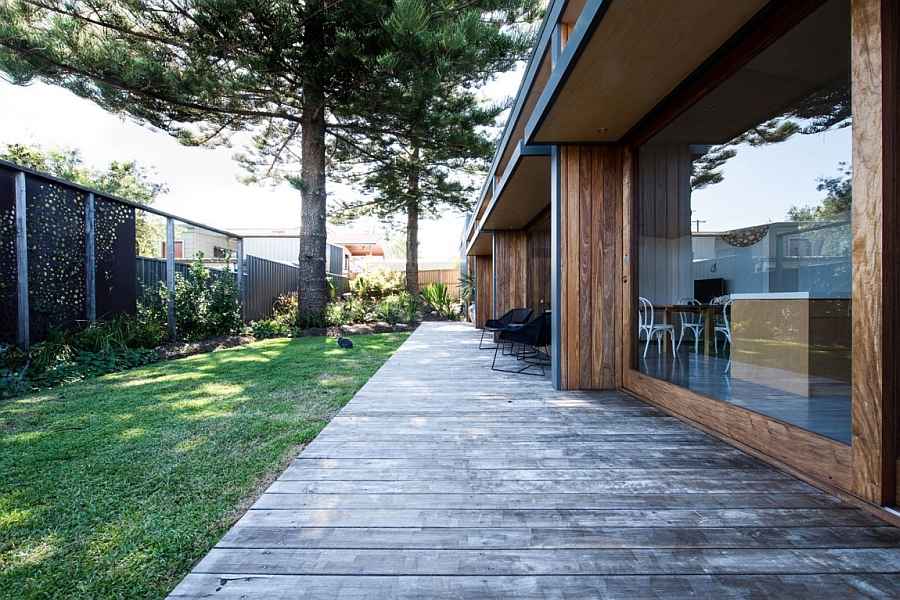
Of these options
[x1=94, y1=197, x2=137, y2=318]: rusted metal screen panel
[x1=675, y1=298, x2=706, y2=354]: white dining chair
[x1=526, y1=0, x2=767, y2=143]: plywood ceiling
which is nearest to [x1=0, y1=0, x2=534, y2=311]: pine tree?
[x1=94, y1=197, x2=137, y2=318]: rusted metal screen panel

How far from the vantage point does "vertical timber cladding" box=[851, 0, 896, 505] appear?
1.56 metres

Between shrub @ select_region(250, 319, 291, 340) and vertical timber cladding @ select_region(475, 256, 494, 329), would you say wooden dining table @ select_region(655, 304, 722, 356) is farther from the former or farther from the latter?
shrub @ select_region(250, 319, 291, 340)

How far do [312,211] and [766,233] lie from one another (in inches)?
333

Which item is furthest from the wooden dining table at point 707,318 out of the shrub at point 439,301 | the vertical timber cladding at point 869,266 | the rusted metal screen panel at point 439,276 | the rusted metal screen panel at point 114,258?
the rusted metal screen panel at point 439,276

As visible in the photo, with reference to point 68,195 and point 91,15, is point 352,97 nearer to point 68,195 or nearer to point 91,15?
point 91,15

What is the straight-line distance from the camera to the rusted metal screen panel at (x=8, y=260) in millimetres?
4070

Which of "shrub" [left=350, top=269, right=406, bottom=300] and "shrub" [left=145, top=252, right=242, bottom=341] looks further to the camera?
"shrub" [left=350, top=269, right=406, bottom=300]

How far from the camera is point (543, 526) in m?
1.52

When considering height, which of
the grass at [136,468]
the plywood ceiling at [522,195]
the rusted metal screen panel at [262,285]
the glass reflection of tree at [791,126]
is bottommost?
the grass at [136,468]

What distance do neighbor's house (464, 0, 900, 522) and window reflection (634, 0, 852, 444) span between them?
0.01m

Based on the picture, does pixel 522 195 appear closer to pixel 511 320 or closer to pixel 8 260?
pixel 511 320

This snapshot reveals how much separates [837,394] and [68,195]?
724cm

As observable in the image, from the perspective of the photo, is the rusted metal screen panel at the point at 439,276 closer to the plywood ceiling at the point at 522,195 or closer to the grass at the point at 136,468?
the plywood ceiling at the point at 522,195

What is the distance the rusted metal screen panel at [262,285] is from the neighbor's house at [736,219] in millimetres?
7251
